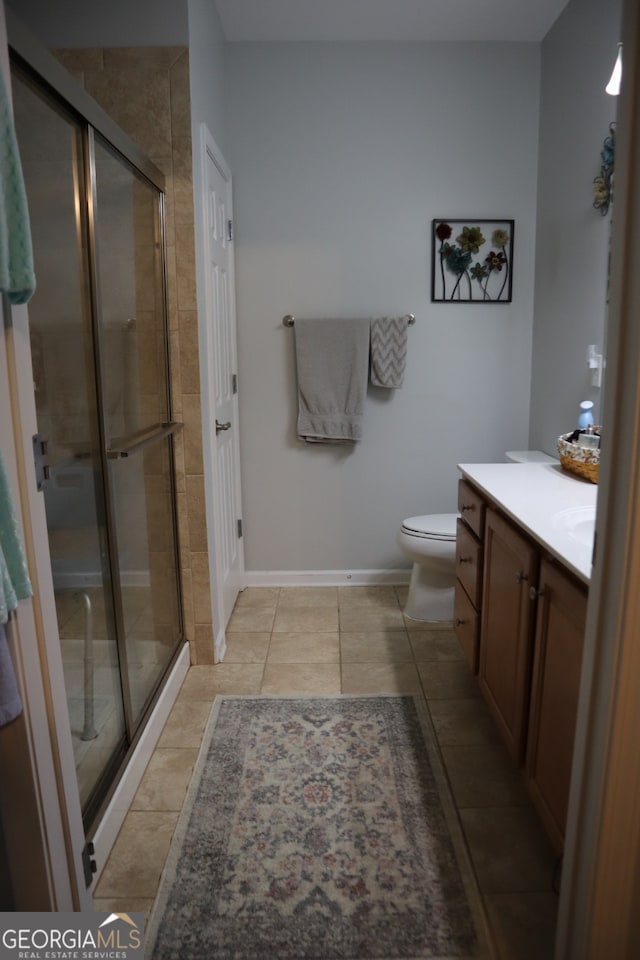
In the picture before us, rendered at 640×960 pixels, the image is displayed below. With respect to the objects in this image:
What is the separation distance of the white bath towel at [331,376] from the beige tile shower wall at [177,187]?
93 cm

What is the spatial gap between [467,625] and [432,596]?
2.49 feet

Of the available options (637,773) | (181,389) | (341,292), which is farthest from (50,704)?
(341,292)

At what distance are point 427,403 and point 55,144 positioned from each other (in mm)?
2216

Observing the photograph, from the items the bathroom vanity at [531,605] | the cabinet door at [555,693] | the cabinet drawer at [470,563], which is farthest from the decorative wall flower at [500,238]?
the cabinet door at [555,693]

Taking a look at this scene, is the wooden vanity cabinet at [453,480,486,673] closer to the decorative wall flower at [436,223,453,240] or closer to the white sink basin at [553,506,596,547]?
the white sink basin at [553,506,596,547]

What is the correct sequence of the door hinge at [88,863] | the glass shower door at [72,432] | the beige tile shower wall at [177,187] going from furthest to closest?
the beige tile shower wall at [177,187] < the glass shower door at [72,432] < the door hinge at [88,863]

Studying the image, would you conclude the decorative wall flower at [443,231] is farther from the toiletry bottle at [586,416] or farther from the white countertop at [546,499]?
the white countertop at [546,499]

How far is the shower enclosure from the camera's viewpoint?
Answer: 1508mm

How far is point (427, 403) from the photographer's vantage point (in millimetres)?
3373

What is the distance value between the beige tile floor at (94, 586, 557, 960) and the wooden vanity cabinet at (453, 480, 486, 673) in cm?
24

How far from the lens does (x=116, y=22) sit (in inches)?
87.1

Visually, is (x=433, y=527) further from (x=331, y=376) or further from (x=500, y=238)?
(x=500, y=238)

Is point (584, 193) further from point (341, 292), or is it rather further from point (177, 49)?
point (177, 49)

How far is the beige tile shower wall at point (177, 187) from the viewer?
7.31ft
